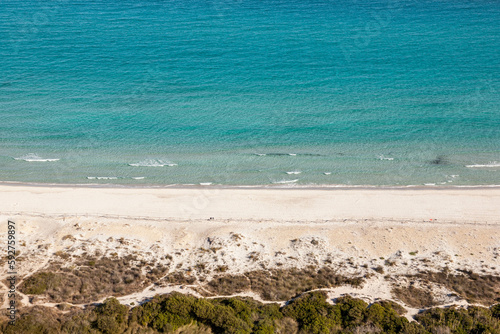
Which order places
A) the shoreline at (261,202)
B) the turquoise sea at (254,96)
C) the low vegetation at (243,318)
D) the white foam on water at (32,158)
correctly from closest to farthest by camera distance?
the low vegetation at (243,318) → the shoreline at (261,202) → the turquoise sea at (254,96) → the white foam on water at (32,158)

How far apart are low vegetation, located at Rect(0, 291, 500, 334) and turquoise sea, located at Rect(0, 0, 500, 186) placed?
14581 mm

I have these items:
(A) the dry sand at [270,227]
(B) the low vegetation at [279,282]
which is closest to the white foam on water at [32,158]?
(A) the dry sand at [270,227]

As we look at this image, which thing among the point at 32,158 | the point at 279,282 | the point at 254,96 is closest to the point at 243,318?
the point at 279,282

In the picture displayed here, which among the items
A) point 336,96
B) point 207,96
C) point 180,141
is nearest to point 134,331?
point 180,141

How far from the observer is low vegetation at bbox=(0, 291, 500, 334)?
20531 mm

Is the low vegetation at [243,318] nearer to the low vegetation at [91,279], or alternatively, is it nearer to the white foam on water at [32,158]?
the low vegetation at [91,279]

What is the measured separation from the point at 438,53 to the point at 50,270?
59519 millimetres

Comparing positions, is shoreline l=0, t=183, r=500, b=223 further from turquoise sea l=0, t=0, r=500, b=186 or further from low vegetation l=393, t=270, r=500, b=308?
low vegetation l=393, t=270, r=500, b=308

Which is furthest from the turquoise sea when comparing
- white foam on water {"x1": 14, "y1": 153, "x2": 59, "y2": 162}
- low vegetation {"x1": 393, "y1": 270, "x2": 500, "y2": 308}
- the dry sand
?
low vegetation {"x1": 393, "y1": 270, "x2": 500, "y2": 308}

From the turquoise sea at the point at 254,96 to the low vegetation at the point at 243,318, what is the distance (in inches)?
574

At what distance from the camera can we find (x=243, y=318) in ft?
69.2

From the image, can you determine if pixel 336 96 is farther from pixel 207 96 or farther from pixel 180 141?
pixel 180 141

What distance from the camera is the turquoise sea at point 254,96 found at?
3709cm

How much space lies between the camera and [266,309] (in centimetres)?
2183
